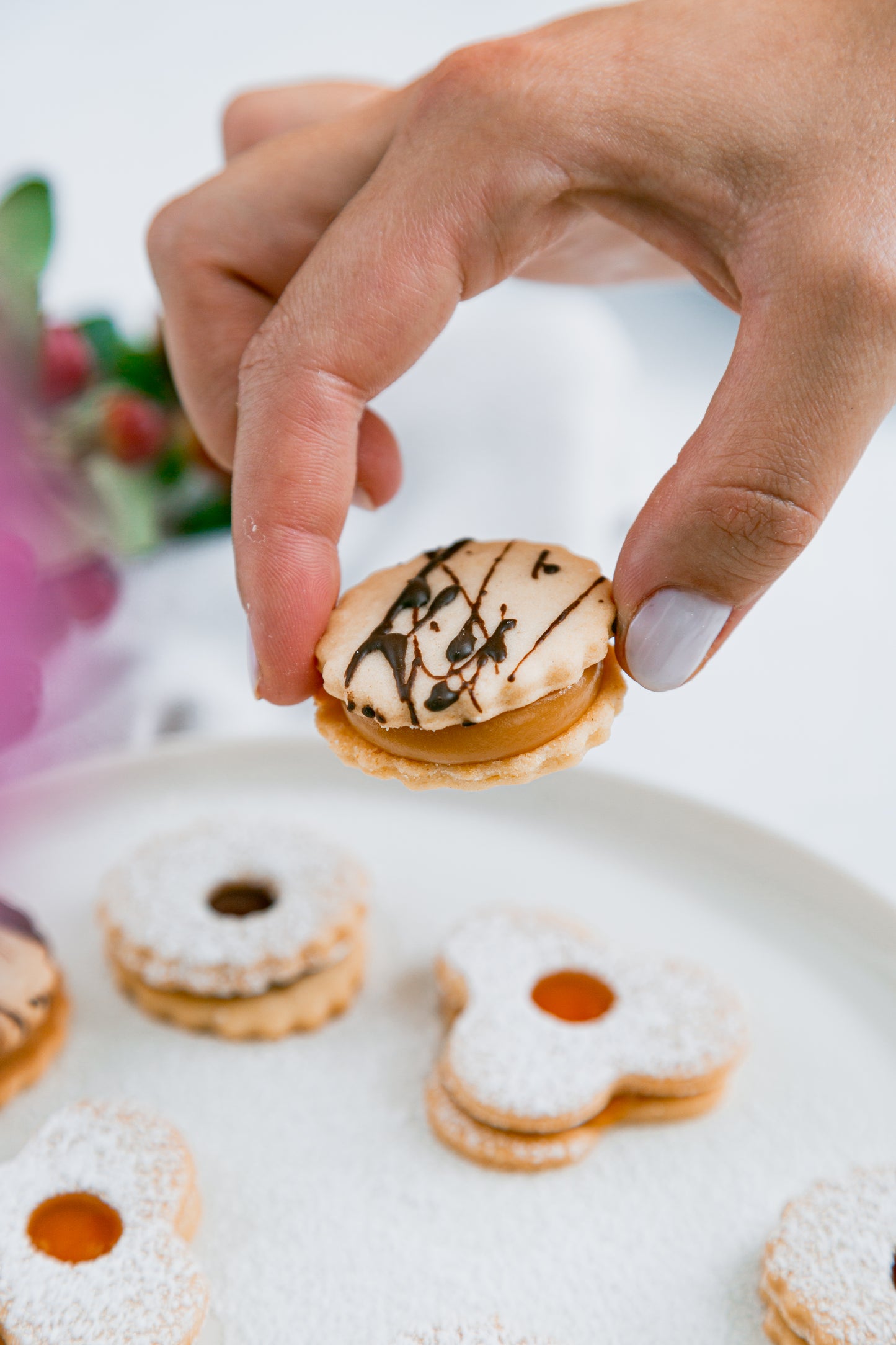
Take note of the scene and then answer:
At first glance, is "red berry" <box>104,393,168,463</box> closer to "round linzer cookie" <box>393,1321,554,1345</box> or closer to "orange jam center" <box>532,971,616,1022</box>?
"orange jam center" <box>532,971,616,1022</box>

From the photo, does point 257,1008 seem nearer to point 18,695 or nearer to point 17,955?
point 17,955

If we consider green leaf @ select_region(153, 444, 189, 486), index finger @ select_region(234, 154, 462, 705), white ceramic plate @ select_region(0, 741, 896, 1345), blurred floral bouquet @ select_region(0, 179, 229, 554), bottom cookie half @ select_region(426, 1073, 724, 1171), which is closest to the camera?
index finger @ select_region(234, 154, 462, 705)

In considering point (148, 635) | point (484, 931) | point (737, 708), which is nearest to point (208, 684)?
point (148, 635)

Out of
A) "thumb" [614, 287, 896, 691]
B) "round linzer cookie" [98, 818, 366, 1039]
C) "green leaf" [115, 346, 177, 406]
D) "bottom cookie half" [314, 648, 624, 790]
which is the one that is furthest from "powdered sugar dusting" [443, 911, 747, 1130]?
"green leaf" [115, 346, 177, 406]

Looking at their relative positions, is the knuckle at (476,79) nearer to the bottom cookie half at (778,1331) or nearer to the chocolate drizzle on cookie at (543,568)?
the chocolate drizzle on cookie at (543,568)

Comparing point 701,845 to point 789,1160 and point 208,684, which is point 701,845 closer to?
point 789,1160

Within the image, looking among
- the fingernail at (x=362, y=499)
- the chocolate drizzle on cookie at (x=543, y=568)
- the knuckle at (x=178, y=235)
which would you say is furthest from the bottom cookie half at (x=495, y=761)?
the knuckle at (x=178, y=235)
